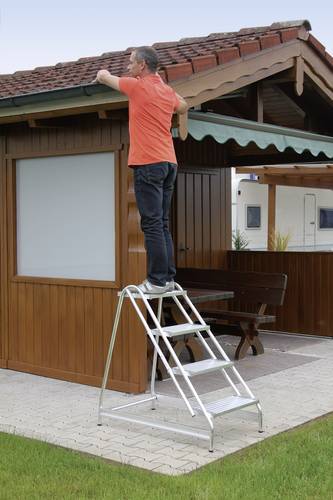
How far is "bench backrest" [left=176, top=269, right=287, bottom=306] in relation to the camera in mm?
8539

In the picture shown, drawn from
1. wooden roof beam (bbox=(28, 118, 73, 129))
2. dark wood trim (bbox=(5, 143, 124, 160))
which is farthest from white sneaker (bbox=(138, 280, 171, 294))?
wooden roof beam (bbox=(28, 118, 73, 129))

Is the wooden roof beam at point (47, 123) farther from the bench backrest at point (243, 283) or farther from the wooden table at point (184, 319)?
the bench backrest at point (243, 283)

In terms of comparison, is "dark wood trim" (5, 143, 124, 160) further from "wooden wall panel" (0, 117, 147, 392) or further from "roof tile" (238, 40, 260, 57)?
"roof tile" (238, 40, 260, 57)

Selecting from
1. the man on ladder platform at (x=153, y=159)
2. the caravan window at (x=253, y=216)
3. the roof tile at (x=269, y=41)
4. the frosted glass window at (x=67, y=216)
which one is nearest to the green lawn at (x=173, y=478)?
the man on ladder platform at (x=153, y=159)

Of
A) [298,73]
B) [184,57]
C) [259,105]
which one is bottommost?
[259,105]

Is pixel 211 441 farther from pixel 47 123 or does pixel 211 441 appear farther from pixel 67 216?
pixel 47 123

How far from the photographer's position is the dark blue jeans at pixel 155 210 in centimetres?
530

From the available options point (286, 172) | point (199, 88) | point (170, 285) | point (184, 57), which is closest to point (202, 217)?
point (184, 57)

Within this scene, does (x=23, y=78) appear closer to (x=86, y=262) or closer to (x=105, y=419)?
(x=86, y=262)

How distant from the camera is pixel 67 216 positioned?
7305 mm

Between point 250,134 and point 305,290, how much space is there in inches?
137

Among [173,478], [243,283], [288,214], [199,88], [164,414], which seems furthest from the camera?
[288,214]

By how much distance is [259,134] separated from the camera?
7312 millimetres

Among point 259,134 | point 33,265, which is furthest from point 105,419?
point 259,134
